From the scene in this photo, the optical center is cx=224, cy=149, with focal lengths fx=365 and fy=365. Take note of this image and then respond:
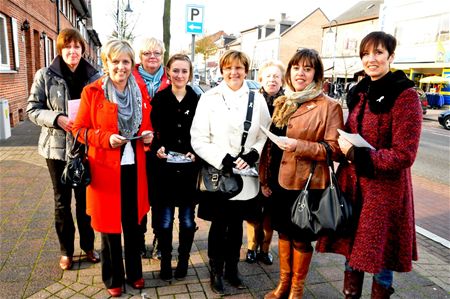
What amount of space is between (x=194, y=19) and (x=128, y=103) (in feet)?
15.0

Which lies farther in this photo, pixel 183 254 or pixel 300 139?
pixel 183 254

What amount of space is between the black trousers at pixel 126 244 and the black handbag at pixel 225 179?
593mm

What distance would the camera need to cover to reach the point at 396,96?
240 centimetres

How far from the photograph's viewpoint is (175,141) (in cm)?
314

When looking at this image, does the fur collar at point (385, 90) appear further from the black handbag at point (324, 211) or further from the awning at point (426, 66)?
the awning at point (426, 66)

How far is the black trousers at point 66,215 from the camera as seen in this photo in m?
3.31

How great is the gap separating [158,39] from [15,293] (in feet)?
8.17

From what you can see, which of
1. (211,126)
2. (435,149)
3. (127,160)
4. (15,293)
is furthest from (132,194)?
(435,149)

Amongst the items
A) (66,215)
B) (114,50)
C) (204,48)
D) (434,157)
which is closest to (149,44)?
(114,50)

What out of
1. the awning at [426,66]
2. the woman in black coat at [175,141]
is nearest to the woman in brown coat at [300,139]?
the woman in black coat at [175,141]

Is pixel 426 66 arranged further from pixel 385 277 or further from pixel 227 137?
pixel 227 137

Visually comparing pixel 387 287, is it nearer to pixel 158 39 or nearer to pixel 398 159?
pixel 398 159

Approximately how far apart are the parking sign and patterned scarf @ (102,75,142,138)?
14.2 ft

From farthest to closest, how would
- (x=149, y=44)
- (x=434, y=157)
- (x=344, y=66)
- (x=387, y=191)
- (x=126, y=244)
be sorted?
(x=344, y=66), (x=434, y=157), (x=149, y=44), (x=126, y=244), (x=387, y=191)
